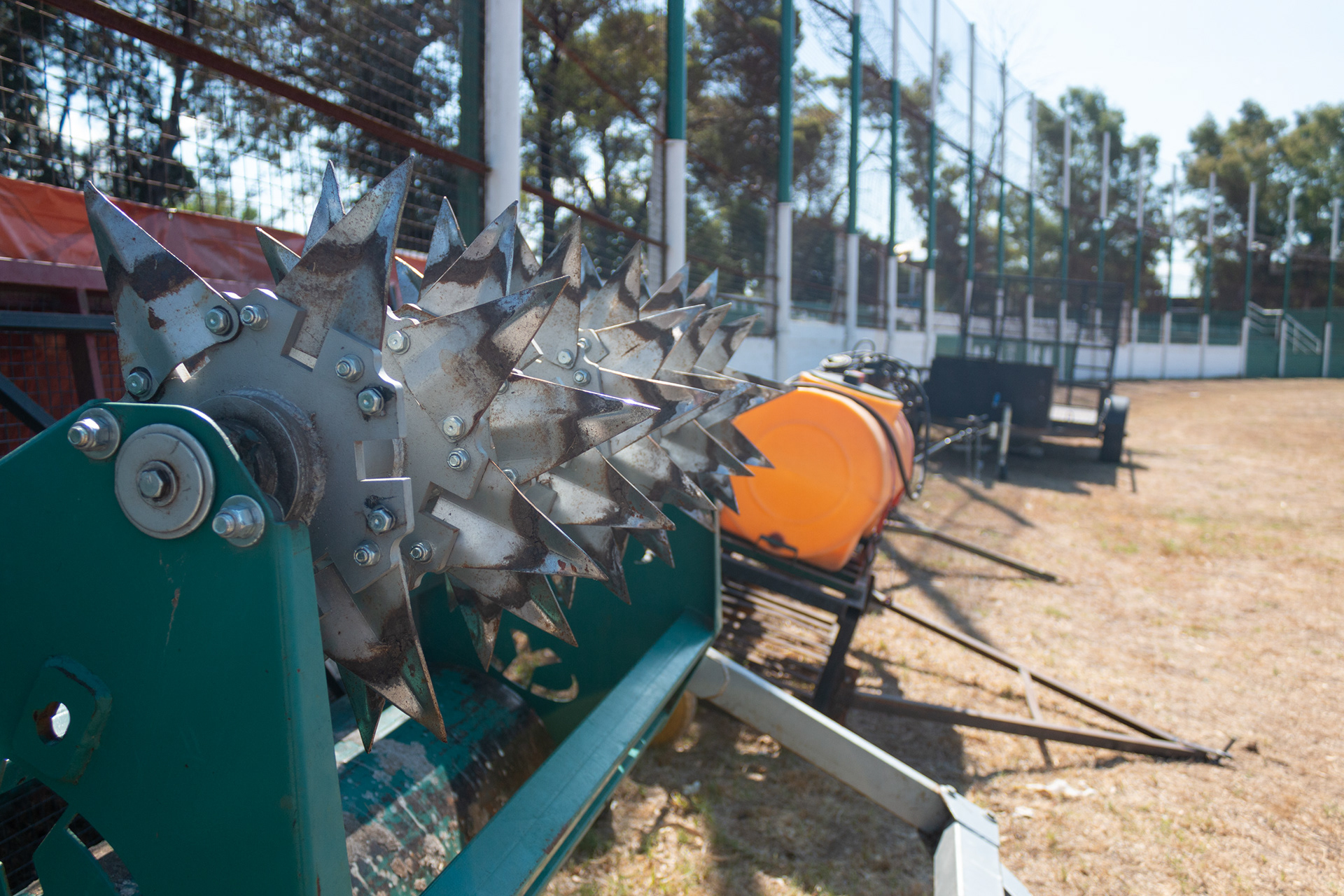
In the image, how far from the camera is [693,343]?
2.41 meters

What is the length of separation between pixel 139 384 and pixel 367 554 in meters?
0.41

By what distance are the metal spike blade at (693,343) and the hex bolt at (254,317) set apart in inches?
51.2

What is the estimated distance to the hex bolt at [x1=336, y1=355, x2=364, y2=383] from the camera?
1031mm

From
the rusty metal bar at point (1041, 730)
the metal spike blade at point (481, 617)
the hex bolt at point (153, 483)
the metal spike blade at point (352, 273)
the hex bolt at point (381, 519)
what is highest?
the metal spike blade at point (352, 273)

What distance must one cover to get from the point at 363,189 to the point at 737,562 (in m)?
2.33

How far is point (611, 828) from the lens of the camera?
8.07 ft

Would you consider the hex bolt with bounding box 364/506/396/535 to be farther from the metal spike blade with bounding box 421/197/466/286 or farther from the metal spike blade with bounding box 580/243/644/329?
the metal spike blade with bounding box 580/243/644/329

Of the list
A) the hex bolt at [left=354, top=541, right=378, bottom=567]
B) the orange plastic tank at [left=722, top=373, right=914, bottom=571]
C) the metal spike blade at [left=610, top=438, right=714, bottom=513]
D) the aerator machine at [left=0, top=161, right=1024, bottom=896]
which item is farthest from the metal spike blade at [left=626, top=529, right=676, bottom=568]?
the orange plastic tank at [left=722, top=373, right=914, bottom=571]

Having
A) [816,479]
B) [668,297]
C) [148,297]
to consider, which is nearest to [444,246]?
[148,297]

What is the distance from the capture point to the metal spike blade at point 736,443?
2.55 meters

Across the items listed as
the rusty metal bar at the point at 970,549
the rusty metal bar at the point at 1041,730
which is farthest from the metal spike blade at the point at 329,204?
the rusty metal bar at the point at 970,549

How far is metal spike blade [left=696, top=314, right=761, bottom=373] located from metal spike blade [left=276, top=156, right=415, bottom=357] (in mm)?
1581

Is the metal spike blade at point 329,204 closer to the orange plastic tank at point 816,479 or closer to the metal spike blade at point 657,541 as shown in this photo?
the metal spike blade at point 657,541

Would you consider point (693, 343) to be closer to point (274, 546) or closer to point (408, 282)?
point (408, 282)
